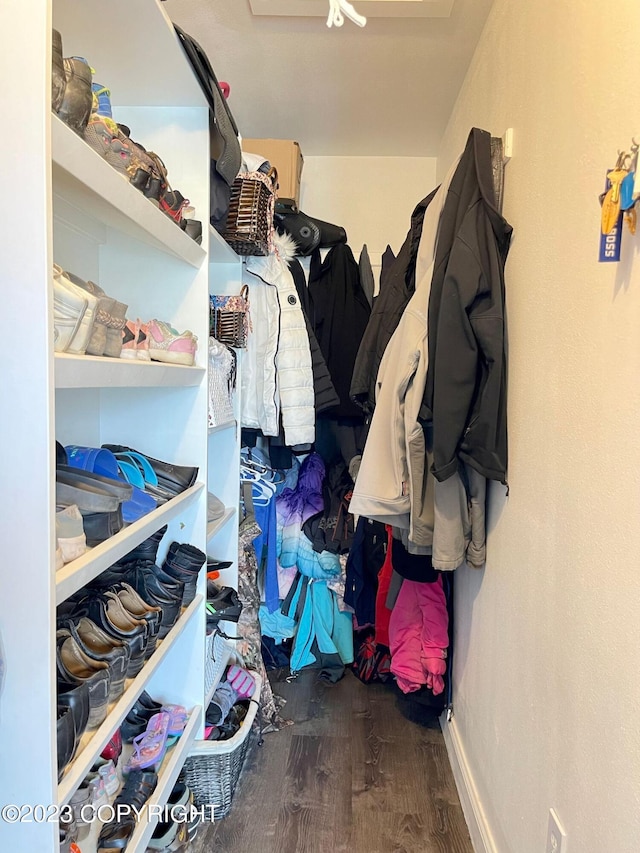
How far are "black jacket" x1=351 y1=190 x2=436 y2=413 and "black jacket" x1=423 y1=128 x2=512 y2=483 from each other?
0.35 m

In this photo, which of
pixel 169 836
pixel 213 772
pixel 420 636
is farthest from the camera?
pixel 420 636

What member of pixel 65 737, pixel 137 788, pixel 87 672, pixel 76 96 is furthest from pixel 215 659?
pixel 76 96

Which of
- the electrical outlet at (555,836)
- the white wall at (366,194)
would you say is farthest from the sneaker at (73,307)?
the white wall at (366,194)

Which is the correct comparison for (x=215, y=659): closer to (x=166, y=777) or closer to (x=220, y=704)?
(x=220, y=704)

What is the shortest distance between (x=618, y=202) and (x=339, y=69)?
1425 millimetres

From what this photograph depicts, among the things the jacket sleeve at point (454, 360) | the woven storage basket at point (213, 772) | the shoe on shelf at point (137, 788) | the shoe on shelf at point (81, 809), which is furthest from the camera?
the woven storage basket at point (213, 772)

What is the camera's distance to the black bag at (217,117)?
1.19 m

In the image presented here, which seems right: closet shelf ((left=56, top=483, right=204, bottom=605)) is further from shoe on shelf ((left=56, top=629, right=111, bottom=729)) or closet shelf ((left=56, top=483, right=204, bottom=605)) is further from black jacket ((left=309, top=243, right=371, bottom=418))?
black jacket ((left=309, top=243, right=371, bottom=418))

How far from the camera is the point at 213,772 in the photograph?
4.94 ft

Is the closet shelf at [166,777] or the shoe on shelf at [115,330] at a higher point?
the shoe on shelf at [115,330]

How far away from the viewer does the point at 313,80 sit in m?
1.89

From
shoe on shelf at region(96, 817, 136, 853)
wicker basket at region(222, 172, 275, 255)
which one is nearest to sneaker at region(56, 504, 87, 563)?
shoe on shelf at region(96, 817, 136, 853)

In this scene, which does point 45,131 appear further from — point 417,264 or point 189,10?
point 189,10

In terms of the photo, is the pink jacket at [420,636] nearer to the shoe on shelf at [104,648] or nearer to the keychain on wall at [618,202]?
the shoe on shelf at [104,648]
